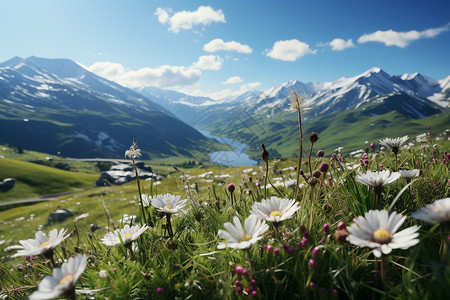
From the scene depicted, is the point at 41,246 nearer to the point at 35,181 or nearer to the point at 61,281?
the point at 61,281

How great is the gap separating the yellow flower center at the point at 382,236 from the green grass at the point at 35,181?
12417 cm

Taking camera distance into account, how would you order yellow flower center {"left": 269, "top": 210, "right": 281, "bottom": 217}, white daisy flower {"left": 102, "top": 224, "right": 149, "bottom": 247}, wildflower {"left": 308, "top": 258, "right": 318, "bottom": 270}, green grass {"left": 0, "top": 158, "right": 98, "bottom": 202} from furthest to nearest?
green grass {"left": 0, "top": 158, "right": 98, "bottom": 202}, white daisy flower {"left": 102, "top": 224, "right": 149, "bottom": 247}, yellow flower center {"left": 269, "top": 210, "right": 281, "bottom": 217}, wildflower {"left": 308, "top": 258, "right": 318, "bottom": 270}

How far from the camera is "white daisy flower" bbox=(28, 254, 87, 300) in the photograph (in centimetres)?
141

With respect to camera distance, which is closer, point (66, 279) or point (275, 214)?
point (66, 279)

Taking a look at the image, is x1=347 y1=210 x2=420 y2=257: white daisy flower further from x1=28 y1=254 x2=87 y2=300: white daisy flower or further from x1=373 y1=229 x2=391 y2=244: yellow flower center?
x1=28 y1=254 x2=87 y2=300: white daisy flower

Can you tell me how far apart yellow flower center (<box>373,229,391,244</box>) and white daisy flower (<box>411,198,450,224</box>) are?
221 mm

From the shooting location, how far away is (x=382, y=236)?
1493 mm

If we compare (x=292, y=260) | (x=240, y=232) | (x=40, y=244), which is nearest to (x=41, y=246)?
(x=40, y=244)

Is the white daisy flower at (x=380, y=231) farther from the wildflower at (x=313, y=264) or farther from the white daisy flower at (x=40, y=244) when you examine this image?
the white daisy flower at (x=40, y=244)

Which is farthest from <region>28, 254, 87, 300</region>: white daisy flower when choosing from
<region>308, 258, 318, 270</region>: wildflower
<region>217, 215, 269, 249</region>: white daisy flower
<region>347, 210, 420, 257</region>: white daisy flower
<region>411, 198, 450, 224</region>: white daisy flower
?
<region>411, 198, 450, 224</region>: white daisy flower

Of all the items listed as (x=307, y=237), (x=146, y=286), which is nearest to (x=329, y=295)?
(x=307, y=237)

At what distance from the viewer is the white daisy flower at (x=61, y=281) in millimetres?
1408

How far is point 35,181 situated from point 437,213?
5387 inches

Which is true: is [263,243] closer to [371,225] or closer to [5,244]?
[371,225]
